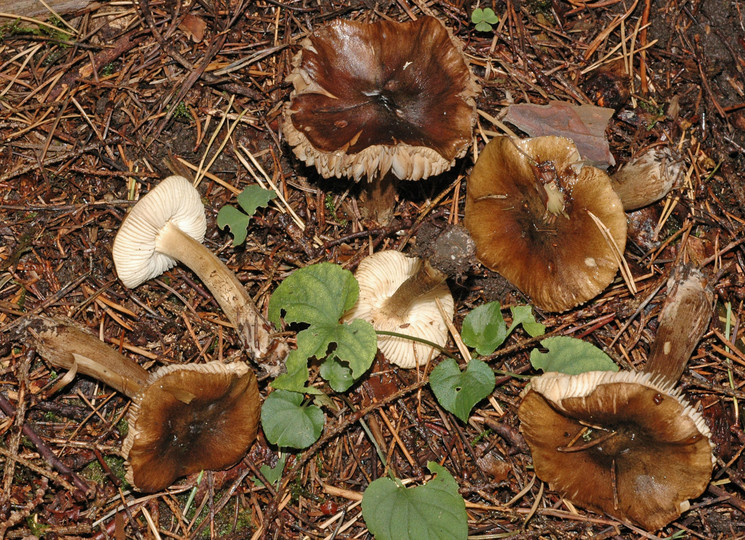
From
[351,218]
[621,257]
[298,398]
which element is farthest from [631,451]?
→ [351,218]

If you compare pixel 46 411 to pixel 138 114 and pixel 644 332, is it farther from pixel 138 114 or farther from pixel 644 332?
pixel 644 332

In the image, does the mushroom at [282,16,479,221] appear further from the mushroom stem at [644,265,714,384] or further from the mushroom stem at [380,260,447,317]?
the mushroom stem at [644,265,714,384]

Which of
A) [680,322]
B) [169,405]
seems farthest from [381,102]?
[680,322]

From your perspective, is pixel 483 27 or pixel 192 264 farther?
pixel 483 27

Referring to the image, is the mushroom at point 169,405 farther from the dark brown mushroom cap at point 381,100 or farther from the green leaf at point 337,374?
the dark brown mushroom cap at point 381,100

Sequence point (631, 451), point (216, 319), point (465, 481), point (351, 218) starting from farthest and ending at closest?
point (351, 218), point (216, 319), point (465, 481), point (631, 451)

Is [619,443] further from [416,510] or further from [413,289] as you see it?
[413,289]
